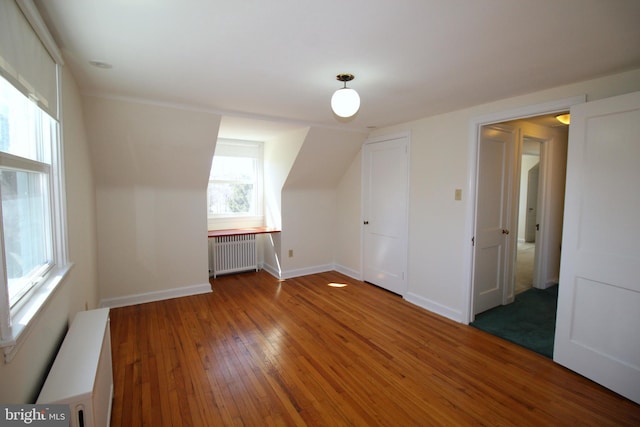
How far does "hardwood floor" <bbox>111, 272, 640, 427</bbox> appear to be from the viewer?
198 centimetres

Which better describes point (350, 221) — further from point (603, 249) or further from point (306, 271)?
point (603, 249)

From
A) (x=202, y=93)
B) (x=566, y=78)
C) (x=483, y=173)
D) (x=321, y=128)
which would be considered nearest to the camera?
(x=566, y=78)

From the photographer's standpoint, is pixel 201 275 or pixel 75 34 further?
pixel 201 275

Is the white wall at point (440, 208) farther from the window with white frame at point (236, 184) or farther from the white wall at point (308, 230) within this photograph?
the window with white frame at point (236, 184)

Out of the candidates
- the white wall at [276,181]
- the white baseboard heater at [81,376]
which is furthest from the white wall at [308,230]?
the white baseboard heater at [81,376]

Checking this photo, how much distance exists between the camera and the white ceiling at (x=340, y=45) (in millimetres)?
1471

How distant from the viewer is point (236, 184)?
5.13 m

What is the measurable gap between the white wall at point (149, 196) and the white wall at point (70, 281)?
22 cm

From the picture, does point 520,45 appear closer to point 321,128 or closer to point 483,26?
point 483,26

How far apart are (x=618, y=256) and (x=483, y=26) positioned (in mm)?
1890

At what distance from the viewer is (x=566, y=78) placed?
7.73 feet

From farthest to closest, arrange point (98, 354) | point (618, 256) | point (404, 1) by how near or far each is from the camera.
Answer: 1. point (618, 256)
2. point (98, 354)
3. point (404, 1)

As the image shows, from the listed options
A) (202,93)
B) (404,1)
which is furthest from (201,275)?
(404,1)

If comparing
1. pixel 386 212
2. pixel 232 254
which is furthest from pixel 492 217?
pixel 232 254
